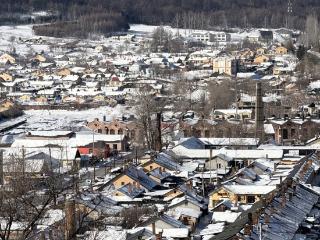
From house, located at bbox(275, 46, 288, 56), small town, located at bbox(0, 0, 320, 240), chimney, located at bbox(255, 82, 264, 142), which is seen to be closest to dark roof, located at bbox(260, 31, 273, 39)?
small town, located at bbox(0, 0, 320, 240)

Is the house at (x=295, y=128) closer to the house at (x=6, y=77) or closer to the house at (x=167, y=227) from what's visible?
the house at (x=167, y=227)

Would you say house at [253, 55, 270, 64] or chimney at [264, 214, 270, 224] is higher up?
chimney at [264, 214, 270, 224]

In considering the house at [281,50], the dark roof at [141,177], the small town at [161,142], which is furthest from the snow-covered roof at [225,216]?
the house at [281,50]

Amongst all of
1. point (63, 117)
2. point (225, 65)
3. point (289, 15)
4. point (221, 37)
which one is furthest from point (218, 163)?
point (289, 15)

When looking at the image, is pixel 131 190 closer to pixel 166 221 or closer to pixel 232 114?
pixel 166 221

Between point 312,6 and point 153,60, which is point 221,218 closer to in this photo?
point 153,60

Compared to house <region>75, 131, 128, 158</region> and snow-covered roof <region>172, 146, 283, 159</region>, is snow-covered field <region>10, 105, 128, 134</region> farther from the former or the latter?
snow-covered roof <region>172, 146, 283, 159</region>
